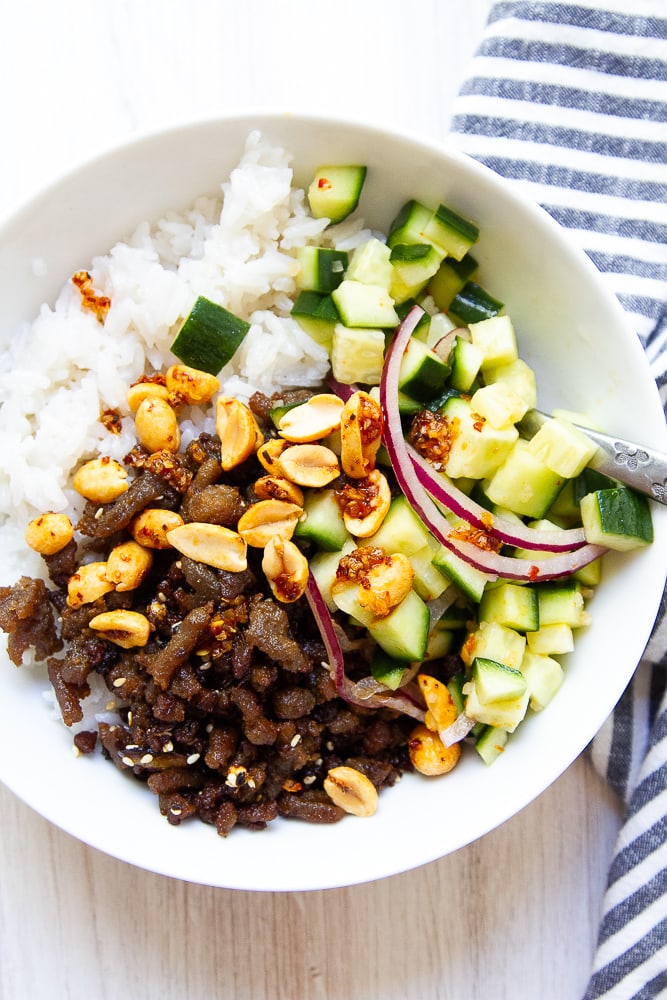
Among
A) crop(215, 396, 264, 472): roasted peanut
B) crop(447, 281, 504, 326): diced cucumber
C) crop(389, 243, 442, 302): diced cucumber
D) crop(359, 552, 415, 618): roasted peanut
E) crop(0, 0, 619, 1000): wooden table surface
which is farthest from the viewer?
crop(0, 0, 619, 1000): wooden table surface

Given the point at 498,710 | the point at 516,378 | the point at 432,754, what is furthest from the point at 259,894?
the point at 516,378

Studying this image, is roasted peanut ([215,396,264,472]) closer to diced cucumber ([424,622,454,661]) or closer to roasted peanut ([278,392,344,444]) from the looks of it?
roasted peanut ([278,392,344,444])

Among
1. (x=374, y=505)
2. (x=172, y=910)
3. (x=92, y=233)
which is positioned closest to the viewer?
(x=374, y=505)

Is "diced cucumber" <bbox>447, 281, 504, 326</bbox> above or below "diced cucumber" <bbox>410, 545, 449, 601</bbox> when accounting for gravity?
above

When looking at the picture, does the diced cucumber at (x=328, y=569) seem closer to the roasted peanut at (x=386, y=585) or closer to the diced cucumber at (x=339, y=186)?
the roasted peanut at (x=386, y=585)

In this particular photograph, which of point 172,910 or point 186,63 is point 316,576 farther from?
point 186,63

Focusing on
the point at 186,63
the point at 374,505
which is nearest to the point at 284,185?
the point at 186,63

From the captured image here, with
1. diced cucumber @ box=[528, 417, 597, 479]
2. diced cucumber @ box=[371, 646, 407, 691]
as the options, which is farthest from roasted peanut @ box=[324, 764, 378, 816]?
diced cucumber @ box=[528, 417, 597, 479]
